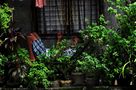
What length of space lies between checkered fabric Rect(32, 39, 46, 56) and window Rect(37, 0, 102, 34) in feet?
3.20

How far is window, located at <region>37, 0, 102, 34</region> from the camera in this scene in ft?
45.1

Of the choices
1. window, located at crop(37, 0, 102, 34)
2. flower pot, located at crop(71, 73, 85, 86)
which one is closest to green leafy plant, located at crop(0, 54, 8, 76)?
flower pot, located at crop(71, 73, 85, 86)

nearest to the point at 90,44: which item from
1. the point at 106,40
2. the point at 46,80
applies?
the point at 106,40

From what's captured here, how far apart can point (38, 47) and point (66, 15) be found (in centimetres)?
156

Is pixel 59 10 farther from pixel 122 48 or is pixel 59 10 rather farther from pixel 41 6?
pixel 122 48

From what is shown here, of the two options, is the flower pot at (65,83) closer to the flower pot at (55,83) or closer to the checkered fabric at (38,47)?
the flower pot at (55,83)

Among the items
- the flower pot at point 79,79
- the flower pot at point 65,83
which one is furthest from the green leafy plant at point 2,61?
the flower pot at point 79,79

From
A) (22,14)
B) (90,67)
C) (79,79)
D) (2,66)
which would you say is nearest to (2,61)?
(2,66)

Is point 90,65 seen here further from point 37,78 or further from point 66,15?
point 66,15

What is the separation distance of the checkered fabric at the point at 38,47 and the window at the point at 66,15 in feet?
3.20

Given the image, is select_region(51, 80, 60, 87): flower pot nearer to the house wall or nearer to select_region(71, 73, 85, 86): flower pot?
select_region(71, 73, 85, 86): flower pot

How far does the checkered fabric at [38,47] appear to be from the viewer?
Result: 12630 mm

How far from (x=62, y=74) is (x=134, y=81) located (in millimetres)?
1859

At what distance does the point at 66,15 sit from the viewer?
541 inches
